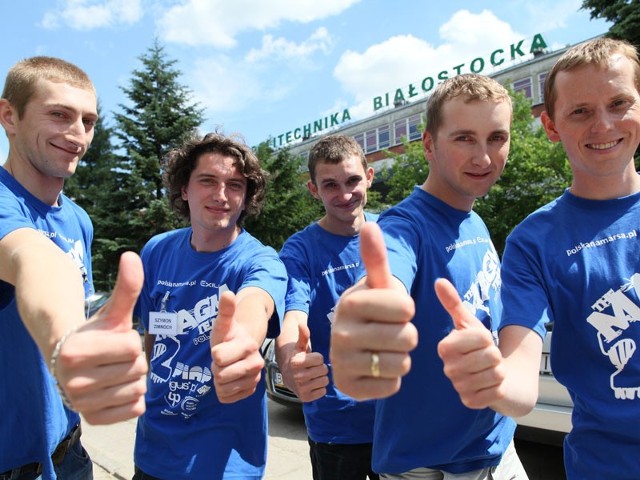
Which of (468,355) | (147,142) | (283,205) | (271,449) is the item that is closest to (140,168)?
(147,142)

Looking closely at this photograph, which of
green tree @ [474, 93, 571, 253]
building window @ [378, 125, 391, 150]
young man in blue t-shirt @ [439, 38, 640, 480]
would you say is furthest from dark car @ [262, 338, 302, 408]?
building window @ [378, 125, 391, 150]

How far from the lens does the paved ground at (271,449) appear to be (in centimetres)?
450

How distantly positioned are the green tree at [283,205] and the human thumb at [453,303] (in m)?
Answer: 20.9

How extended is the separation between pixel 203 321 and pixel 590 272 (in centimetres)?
154

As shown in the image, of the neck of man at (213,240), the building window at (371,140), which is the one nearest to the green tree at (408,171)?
the neck of man at (213,240)

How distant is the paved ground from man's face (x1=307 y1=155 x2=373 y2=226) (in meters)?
2.56

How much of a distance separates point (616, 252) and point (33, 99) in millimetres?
2278

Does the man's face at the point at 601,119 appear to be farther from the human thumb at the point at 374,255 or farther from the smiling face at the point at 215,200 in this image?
the smiling face at the point at 215,200

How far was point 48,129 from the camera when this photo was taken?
207 centimetres

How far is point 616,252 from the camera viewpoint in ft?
5.42

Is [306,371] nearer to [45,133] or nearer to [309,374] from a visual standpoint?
[309,374]

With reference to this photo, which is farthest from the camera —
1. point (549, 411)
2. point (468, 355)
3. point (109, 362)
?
point (549, 411)

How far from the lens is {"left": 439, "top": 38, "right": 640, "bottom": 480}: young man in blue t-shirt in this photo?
Answer: 155cm

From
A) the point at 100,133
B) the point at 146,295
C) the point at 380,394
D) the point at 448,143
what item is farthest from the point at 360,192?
the point at 100,133
